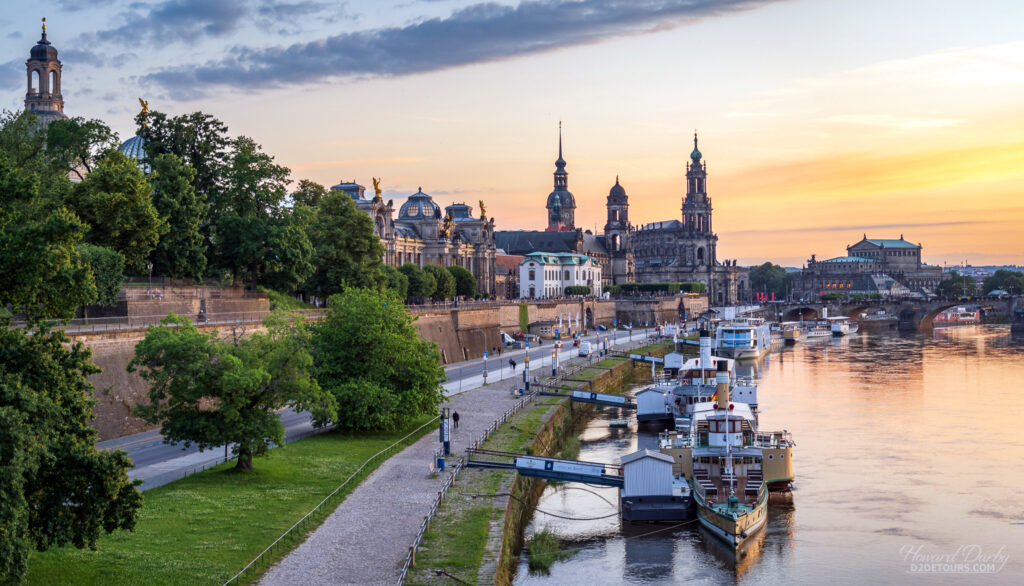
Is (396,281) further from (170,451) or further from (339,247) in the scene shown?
(170,451)

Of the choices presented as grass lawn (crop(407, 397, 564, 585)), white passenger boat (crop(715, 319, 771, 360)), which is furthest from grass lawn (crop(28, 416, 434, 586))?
white passenger boat (crop(715, 319, 771, 360))

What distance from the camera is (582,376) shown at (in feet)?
254

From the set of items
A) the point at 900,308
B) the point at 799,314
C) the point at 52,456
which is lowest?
the point at 799,314

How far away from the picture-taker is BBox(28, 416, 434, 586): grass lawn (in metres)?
24.6

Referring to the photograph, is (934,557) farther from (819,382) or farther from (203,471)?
(819,382)

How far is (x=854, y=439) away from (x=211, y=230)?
41963 millimetres

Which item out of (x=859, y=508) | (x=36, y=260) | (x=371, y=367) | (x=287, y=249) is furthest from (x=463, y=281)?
(x=36, y=260)

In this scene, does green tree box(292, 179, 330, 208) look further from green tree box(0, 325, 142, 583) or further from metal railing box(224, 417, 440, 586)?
green tree box(0, 325, 142, 583)

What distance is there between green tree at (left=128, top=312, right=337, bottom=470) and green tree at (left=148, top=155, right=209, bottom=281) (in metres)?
23.0

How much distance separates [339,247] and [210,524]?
4982 centimetres

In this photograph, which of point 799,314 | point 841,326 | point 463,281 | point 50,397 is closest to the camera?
point 50,397

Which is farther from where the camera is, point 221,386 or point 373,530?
point 221,386

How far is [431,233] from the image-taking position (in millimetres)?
146625

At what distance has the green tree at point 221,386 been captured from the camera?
34719 millimetres
